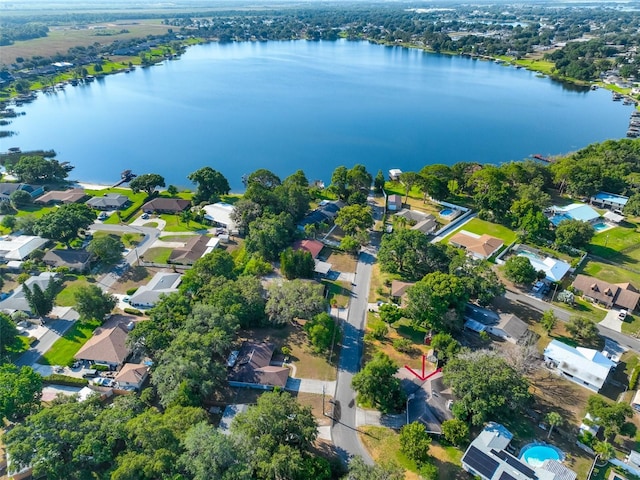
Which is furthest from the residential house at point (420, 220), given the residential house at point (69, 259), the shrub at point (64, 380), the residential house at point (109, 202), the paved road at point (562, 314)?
the residential house at point (109, 202)

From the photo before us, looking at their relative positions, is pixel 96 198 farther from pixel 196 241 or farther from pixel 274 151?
pixel 274 151

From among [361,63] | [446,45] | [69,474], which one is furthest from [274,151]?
[446,45]

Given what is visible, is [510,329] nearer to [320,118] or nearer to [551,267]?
[551,267]

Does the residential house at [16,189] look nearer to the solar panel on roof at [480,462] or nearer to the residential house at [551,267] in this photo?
the solar panel on roof at [480,462]

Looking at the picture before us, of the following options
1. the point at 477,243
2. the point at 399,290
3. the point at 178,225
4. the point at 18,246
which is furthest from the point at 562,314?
the point at 18,246

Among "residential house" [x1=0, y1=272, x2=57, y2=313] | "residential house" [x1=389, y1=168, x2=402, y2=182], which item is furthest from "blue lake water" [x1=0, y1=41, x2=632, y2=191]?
"residential house" [x1=0, y1=272, x2=57, y2=313]

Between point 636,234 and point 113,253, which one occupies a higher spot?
point 113,253
